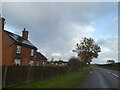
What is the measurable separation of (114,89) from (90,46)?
9079 centimetres

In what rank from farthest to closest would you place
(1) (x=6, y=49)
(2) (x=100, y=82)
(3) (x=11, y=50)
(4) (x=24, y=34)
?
1. (4) (x=24, y=34)
2. (1) (x=6, y=49)
3. (3) (x=11, y=50)
4. (2) (x=100, y=82)

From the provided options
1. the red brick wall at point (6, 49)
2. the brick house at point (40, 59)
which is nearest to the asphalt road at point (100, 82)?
the red brick wall at point (6, 49)

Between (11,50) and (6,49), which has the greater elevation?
(6,49)

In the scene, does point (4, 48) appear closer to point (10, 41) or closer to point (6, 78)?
point (10, 41)

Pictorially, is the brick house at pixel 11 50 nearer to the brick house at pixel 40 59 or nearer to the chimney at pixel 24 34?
the chimney at pixel 24 34

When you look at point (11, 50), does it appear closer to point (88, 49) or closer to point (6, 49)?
point (6, 49)

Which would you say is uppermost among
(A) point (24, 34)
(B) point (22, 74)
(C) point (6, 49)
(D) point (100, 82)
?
(A) point (24, 34)

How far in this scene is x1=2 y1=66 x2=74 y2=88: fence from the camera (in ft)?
52.6

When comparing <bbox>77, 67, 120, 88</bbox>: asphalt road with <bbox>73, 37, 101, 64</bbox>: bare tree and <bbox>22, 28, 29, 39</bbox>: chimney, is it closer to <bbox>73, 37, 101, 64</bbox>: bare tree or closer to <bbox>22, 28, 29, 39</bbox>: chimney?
<bbox>22, 28, 29, 39</bbox>: chimney

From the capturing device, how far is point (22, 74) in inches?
758

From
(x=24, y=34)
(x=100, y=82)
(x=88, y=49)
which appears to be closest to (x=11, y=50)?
(x=24, y=34)

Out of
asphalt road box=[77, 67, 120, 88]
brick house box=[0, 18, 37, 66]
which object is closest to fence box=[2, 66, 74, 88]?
asphalt road box=[77, 67, 120, 88]

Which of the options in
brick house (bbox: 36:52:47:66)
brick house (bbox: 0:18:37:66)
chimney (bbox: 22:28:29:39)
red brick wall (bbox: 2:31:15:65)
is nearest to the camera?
brick house (bbox: 0:18:37:66)

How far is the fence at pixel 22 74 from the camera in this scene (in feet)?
52.6
